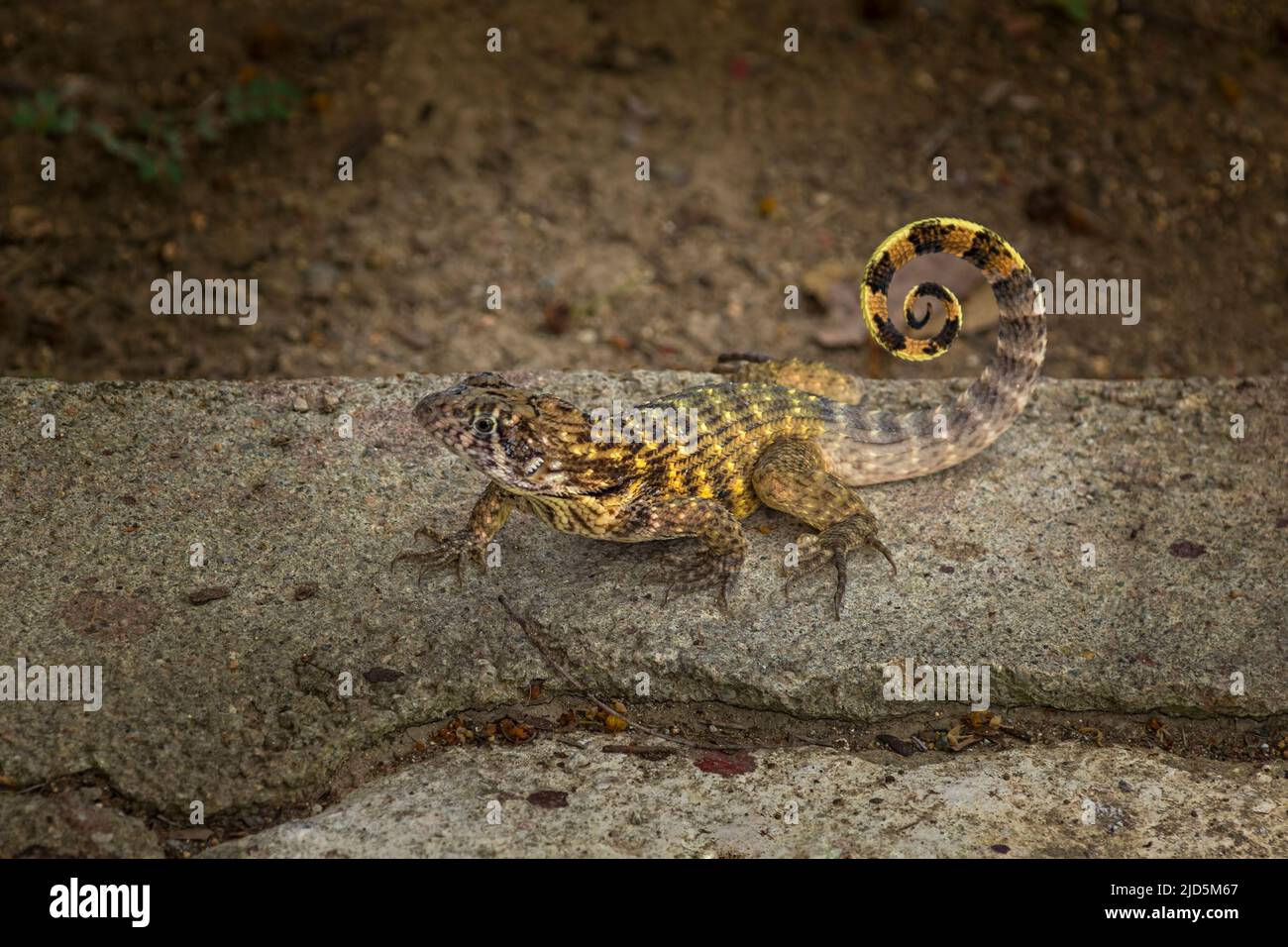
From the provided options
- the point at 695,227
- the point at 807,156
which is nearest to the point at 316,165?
the point at 695,227

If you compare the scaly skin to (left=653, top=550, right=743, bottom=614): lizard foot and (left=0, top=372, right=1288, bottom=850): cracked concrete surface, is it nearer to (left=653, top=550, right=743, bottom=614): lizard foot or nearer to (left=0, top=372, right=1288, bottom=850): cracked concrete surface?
(left=653, top=550, right=743, bottom=614): lizard foot

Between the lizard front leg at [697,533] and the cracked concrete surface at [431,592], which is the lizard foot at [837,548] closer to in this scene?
the cracked concrete surface at [431,592]

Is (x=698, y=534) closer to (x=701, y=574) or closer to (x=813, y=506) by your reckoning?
(x=701, y=574)

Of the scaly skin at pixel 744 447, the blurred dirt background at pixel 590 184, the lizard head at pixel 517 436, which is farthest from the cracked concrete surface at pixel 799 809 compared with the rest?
the blurred dirt background at pixel 590 184

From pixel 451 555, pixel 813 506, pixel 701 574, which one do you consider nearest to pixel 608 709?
pixel 701 574

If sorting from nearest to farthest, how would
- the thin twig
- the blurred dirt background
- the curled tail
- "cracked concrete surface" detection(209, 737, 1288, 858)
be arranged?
"cracked concrete surface" detection(209, 737, 1288, 858), the thin twig, the curled tail, the blurred dirt background

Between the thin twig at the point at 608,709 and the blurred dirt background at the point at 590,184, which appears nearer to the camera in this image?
the thin twig at the point at 608,709

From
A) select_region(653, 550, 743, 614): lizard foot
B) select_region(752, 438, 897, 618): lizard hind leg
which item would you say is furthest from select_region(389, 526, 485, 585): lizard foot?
select_region(752, 438, 897, 618): lizard hind leg
